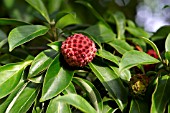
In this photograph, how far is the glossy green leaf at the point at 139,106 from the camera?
99cm

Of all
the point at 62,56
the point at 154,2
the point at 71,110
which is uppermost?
the point at 62,56

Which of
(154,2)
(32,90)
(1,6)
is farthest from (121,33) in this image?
(154,2)

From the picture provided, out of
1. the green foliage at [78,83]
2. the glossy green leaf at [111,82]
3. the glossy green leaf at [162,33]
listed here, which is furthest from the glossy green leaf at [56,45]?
the glossy green leaf at [162,33]

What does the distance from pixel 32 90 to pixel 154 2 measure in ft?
9.74

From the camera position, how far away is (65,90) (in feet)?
3.33

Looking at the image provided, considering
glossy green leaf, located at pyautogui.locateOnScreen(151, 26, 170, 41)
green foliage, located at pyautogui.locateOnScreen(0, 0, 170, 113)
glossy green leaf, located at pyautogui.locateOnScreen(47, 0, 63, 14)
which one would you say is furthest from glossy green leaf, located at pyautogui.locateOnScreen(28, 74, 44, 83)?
glossy green leaf, located at pyautogui.locateOnScreen(47, 0, 63, 14)

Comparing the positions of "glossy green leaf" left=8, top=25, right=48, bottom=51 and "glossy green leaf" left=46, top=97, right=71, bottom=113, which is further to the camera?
"glossy green leaf" left=8, top=25, right=48, bottom=51

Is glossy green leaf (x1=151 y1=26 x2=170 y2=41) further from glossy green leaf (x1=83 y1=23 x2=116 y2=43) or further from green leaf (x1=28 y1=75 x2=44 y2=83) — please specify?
green leaf (x1=28 y1=75 x2=44 y2=83)

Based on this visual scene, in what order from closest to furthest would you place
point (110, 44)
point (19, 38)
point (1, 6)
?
point (19, 38), point (110, 44), point (1, 6)

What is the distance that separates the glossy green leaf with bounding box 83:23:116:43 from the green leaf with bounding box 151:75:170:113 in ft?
0.99

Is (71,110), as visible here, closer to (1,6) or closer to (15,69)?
(15,69)

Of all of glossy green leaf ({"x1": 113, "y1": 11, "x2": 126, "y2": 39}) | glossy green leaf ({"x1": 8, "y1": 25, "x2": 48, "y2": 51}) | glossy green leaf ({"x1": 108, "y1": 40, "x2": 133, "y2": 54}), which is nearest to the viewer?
glossy green leaf ({"x1": 8, "y1": 25, "x2": 48, "y2": 51})

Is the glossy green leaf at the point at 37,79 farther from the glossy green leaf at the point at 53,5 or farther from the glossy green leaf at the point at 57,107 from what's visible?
the glossy green leaf at the point at 53,5

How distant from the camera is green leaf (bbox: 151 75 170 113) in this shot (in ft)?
3.14
